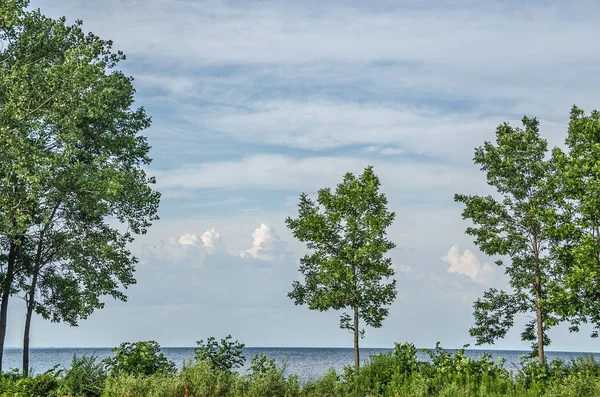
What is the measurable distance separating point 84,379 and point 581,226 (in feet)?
56.6

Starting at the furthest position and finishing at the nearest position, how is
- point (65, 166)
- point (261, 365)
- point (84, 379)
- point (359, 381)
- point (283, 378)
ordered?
point (65, 166), point (359, 381), point (261, 365), point (84, 379), point (283, 378)

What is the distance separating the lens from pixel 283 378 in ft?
51.5

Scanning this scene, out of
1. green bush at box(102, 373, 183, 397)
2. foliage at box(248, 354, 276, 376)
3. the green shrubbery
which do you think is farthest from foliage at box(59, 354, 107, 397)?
foliage at box(248, 354, 276, 376)

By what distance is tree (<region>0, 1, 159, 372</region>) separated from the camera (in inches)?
845

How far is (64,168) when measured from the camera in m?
22.4

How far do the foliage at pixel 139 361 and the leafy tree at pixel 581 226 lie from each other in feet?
45.3

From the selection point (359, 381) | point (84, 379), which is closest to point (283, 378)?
point (359, 381)

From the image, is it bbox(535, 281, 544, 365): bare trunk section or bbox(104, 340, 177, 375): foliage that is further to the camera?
bbox(535, 281, 544, 365): bare trunk section

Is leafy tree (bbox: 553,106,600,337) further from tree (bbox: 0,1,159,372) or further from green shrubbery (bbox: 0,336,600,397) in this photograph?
tree (bbox: 0,1,159,372)

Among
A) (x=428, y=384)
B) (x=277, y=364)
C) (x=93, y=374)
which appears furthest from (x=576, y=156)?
(x=93, y=374)

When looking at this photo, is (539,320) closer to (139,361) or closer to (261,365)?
(261,365)

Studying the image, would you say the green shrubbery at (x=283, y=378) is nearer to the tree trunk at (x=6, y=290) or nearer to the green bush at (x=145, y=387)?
the green bush at (x=145, y=387)

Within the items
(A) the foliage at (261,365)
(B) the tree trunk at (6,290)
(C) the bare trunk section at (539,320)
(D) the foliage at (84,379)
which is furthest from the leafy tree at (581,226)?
(B) the tree trunk at (6,290)

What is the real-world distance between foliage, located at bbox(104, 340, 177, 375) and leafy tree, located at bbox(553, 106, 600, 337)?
13.8m
